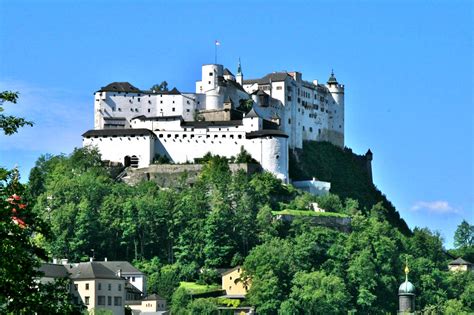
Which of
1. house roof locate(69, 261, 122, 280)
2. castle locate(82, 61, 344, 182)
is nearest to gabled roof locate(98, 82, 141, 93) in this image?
castle locate(82, 61, 344, 182)

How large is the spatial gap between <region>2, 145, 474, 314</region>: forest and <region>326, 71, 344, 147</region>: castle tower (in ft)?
53.2

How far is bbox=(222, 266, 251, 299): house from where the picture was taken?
95.4 m

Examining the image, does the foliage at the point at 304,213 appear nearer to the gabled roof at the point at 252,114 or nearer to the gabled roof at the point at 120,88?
the gabled roof at the point at 252,114

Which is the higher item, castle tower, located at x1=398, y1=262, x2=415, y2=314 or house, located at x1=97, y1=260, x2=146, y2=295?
house, located at x1=97, y1=260, x2=146, y2=295

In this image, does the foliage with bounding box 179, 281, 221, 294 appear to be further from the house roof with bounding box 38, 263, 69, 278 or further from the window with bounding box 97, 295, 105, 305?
the house roof with bounding box 38, 263, 69, 278

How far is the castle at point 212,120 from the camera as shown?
112m

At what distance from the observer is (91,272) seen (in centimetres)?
7862

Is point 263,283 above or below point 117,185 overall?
below

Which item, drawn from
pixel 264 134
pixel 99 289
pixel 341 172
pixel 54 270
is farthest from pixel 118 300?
pixel 341 172

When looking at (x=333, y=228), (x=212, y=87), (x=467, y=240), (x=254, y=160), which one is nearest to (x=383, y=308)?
(x=333, y=228)

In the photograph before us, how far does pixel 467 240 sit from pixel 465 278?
114 feet

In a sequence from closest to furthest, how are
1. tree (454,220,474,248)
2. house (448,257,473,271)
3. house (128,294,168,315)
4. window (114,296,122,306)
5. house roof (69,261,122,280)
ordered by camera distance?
window (114,296,122,306) → house roof (69,261,122,280) → house (128,294,168,315) → house (448,257,473,271) → tree (454,220,474,248)

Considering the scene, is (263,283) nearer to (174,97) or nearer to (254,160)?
(254,160)

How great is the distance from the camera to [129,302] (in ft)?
278
